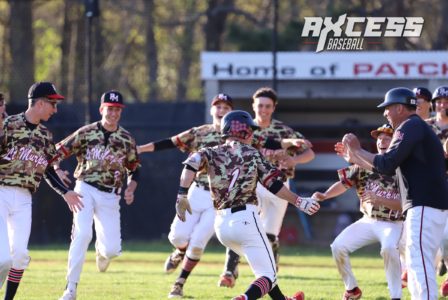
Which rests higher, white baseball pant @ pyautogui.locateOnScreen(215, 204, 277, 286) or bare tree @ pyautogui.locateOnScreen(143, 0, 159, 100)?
bare tree @ pyautogui.locateOnScreen(143, 0, 159, 100)

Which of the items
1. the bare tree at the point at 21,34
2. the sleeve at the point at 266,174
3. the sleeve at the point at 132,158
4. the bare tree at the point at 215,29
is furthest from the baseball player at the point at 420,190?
the bare tree at the point at 215,29

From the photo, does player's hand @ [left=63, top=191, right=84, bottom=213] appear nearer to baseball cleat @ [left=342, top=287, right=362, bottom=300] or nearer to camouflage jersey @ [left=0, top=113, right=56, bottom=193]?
camouflage jersey @ [left=0, top=113, right=56, bottom=193]

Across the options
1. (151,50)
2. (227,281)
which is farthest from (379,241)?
(151,50)

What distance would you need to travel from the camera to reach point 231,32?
22.9 metres

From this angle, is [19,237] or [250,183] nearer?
[250,183]

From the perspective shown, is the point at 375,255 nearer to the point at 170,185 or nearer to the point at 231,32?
the point at 170,185

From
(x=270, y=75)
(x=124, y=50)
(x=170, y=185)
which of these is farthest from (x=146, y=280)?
(x=124, y=50)

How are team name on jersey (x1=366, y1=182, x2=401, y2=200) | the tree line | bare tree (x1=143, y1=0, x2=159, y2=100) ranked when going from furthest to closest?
bare tree (x1=143, y1=0, x2=159, y2=100), the tree line, team name on jersey (x1=366, y1=182, x2=401, y2=200)

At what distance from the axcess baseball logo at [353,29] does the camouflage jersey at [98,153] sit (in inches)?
358

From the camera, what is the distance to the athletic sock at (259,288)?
312 inches

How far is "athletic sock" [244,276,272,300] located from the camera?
7918mm

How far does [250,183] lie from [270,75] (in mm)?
10777

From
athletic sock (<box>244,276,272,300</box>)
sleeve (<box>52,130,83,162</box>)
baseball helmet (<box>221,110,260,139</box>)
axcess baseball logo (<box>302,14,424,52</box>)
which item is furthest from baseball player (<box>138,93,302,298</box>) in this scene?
axcess baseball logo (<box>302,14,424,52</box>)

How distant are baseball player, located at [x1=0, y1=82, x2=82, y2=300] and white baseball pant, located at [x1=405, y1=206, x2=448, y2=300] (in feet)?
10.6
